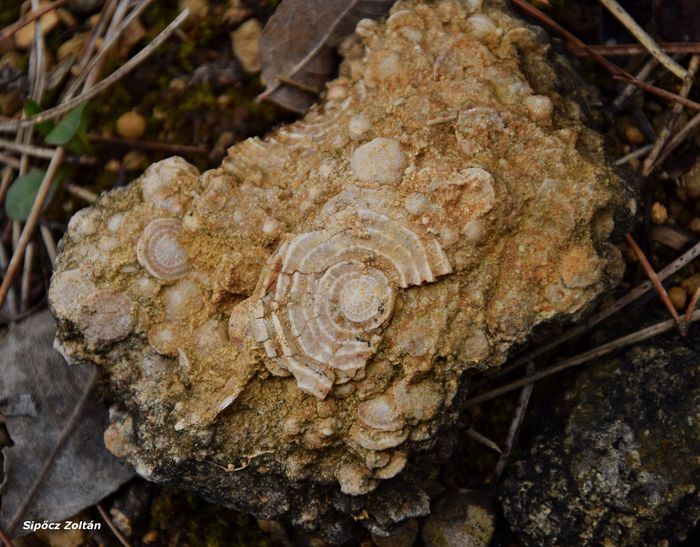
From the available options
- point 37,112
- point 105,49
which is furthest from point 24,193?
point 105,49

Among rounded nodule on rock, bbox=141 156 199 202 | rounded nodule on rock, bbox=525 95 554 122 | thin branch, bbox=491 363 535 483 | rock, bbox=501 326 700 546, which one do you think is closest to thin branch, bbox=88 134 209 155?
rounded nodule on rock, bbox=141 156 199 202

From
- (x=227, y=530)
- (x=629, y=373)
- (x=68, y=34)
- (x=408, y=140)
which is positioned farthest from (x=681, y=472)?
(x=68, y=34)

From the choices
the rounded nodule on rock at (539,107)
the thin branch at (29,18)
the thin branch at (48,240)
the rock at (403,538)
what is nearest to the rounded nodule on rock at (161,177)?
the thin branch at (48,240)

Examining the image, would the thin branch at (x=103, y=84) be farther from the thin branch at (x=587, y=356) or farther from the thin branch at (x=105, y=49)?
the thin branch at (x=587, y=356)

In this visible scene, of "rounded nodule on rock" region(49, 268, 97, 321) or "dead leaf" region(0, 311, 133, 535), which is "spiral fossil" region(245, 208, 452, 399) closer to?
"rounded nodule on rock" region(49, 268, 97, 321)

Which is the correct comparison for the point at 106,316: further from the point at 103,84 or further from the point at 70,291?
the point at 103,84
